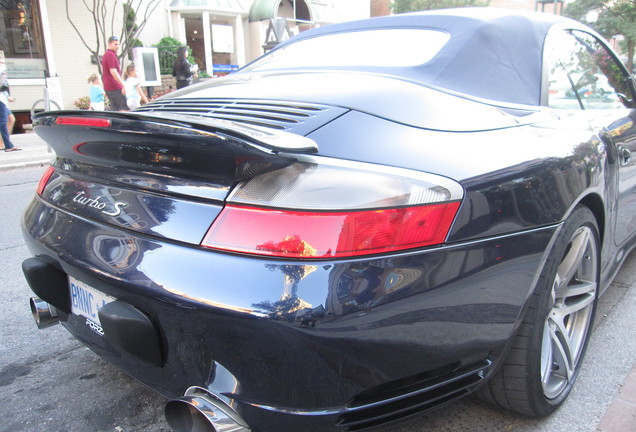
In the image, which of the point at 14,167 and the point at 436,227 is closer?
the point at 436,227

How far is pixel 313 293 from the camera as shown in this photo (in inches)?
48.3

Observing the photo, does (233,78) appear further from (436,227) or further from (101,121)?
(436,227)

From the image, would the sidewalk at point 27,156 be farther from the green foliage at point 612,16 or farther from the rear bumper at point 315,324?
the green foliage at point 612,16

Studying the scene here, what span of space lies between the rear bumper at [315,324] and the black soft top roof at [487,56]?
74 cm

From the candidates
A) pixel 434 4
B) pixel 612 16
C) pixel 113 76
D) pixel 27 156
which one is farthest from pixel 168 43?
pixel 612 16

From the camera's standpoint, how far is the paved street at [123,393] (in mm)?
1941

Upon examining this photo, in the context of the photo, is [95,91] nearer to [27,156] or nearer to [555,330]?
[27,156]

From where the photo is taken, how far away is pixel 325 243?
4.18 ft

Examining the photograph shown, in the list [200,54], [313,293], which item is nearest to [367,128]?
[313,293]

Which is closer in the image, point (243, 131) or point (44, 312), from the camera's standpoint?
point (243, 131)

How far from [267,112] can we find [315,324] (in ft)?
2.59

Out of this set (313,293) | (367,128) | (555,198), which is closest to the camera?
(313,293)

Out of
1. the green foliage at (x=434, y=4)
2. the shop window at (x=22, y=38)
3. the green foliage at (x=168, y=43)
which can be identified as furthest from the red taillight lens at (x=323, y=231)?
the green foliage at (x=434, y=4)

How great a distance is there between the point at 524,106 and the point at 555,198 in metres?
0.47
